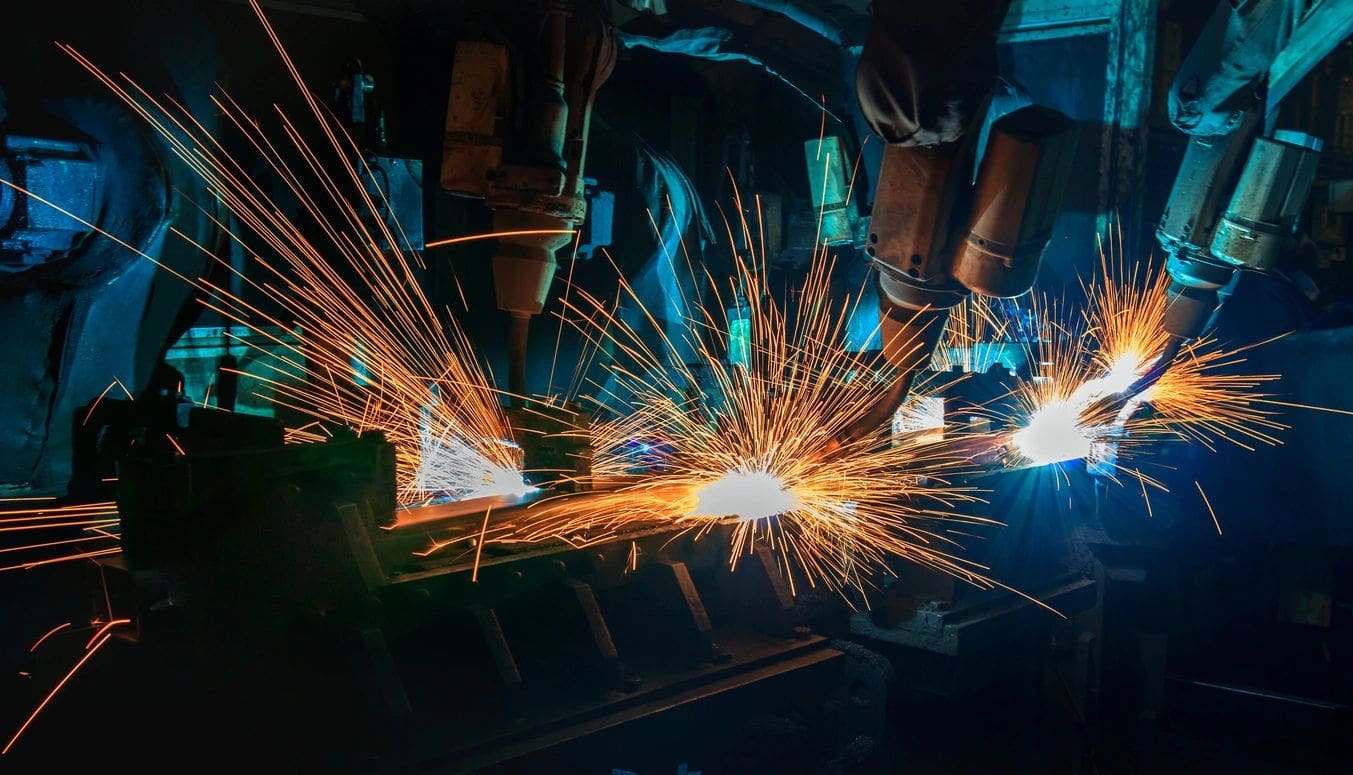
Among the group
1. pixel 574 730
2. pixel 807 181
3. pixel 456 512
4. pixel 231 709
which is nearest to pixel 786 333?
pixel 807 181

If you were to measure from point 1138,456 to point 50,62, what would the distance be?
442 centimetres

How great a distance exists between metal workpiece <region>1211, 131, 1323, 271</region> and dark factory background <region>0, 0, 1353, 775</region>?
0.24 metres

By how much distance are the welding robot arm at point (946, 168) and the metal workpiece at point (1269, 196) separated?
1.59m

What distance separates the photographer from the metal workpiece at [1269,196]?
3.78 metres

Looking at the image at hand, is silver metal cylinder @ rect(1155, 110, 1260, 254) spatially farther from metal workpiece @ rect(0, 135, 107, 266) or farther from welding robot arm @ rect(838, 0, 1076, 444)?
metal workpiece @ rect(0, 135, 107, 266)

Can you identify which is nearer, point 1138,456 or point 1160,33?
point 1138,456

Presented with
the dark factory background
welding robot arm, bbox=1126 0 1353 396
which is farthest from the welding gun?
welding robot arm, bbox=1126 0 1353 396

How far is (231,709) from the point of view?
2039 mm

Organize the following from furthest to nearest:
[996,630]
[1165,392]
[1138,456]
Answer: [1165,392] → [1138,456] → [996,630]

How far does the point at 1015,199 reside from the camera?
2.72m

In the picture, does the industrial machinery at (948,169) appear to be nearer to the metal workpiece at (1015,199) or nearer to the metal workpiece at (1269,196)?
the metal workpiece at (1015,199)

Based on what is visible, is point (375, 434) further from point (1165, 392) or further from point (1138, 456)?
point (1165, 392)

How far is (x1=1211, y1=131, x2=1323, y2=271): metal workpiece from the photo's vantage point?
3.78 m

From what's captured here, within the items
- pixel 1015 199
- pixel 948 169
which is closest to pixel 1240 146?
pixel 1015 199
